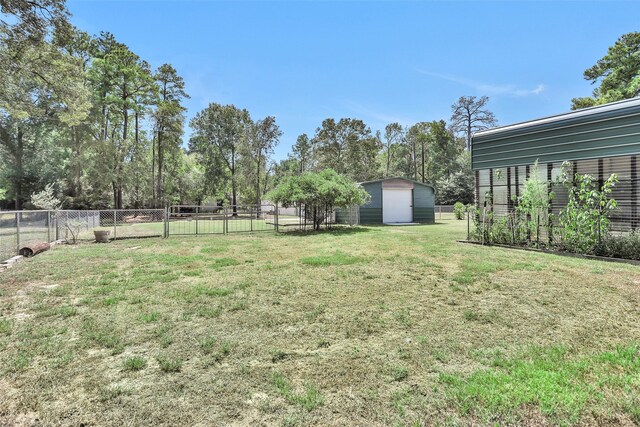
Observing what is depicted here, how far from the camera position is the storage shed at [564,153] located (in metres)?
6.77

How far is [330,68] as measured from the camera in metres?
18.4

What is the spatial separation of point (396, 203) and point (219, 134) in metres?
22.0

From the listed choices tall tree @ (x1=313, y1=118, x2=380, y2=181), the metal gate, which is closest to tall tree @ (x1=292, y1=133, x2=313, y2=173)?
tall tree @ (x1=313, y1=118, x2=380, y2=181)

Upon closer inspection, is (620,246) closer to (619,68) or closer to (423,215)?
(423,215)

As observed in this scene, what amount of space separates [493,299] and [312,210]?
10.3 metres

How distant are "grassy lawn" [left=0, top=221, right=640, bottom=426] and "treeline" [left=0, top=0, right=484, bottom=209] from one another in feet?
26.1

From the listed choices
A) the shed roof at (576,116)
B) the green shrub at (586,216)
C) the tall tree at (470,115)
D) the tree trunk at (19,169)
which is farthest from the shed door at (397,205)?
the tree trunk at (19,169)

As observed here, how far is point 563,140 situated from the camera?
779cm

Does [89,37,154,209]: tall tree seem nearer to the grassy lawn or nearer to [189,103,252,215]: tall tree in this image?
[189,103,252,215]: tall tree

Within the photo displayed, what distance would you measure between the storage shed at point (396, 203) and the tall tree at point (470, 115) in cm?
1775

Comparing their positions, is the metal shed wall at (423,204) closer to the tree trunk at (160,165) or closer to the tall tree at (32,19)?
the tall tree at (32,19)

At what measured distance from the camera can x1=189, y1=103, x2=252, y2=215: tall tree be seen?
3169 cm

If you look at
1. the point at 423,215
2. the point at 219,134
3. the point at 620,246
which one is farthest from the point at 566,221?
the point at 219,134

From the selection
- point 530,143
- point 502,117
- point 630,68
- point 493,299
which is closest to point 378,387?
point 493,299
